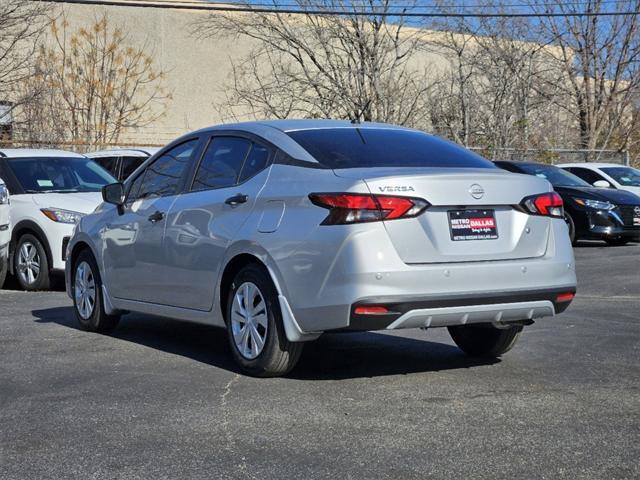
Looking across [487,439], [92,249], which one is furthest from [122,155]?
[487,439]

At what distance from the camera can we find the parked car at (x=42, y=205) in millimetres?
12938

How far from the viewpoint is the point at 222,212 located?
7379 millimetres

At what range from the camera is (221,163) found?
7.71m

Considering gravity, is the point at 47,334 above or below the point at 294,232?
below

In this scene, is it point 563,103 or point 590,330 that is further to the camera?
point 563,103

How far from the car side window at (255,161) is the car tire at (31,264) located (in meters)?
6.18

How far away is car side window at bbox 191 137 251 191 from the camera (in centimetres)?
751

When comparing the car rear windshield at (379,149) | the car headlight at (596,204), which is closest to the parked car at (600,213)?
the car headlight at (596,204)

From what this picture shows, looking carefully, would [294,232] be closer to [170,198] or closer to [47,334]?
[170,198]

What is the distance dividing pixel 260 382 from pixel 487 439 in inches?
75.1

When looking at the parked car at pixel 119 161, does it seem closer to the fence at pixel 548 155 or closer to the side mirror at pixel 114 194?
the side mirror at pixel 114 194

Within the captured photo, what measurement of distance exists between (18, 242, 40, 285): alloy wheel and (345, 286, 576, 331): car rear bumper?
754 centimetres

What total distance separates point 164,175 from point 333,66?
2249cm

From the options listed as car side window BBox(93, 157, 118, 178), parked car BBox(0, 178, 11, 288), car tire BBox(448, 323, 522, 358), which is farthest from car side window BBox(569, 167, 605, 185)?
car tire BBox(448, 323, 522, 358)
